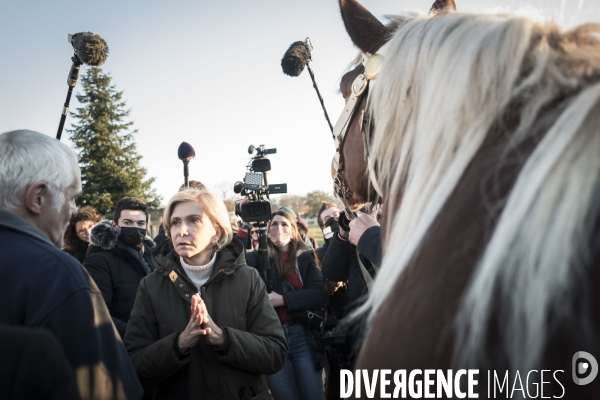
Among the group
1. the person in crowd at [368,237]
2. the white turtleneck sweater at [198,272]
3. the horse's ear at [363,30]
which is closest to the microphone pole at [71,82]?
the white turtleneck sweater at [198,272]

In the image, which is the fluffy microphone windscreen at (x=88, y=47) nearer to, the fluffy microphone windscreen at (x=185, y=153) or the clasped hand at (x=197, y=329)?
the fluffy microphone windscreen at (x=185, y=153)

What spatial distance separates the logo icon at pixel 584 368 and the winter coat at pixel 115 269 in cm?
330

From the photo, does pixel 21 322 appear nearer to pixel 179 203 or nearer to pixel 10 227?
pixel 10 227

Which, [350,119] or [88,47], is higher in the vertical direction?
[88,47]

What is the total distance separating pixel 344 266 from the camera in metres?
3.98

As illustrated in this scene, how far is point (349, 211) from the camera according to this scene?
2.27 metres

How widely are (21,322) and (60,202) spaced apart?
0.52 m

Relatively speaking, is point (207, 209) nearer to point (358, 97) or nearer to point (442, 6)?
point (358, 97)

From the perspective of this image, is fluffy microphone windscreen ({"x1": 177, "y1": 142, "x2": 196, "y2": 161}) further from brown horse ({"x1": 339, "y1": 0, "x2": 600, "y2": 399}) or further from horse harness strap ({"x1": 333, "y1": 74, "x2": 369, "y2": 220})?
brown horse ({"x1": 339, "y1": 0, "x2": 600, "y2": 399})

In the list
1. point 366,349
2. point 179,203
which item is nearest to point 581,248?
point 366,349

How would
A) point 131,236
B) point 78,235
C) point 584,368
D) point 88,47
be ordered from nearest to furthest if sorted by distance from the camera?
point 584,368 → point 131,236 → point 88,47 → point 78,235

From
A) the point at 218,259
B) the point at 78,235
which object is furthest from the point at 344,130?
the point at 78,235

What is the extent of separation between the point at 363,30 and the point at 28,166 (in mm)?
1331

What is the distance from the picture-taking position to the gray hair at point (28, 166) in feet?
4.80
